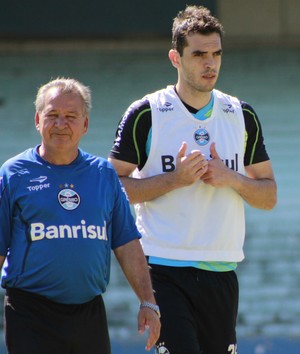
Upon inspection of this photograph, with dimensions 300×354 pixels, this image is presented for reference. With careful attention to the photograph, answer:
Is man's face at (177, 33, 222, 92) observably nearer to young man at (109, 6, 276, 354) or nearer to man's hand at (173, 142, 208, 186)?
young man at (109, 6, 276, 354)

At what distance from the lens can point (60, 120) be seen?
163 inches

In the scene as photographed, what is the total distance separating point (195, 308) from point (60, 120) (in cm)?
113

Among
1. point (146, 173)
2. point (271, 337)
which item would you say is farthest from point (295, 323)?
point (146, 173)

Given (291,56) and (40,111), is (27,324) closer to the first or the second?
(40,111)

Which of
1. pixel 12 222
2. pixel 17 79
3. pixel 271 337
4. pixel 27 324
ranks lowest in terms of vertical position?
pixel 271 337

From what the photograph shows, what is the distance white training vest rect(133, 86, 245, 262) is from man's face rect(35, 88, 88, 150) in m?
0.60

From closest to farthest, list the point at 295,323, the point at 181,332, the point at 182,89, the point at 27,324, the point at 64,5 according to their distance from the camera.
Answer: the point at 27,324 → the point at 181,332 → the point at 182,89 → the point at 295,323 → the point at 64,5

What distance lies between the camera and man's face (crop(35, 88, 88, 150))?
4121 mm

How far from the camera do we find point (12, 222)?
406 centimetres

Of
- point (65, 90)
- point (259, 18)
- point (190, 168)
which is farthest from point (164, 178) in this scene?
point (259, 18)

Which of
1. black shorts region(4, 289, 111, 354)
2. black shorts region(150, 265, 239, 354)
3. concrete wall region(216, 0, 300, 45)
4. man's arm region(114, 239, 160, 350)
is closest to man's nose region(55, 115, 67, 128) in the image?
man's arm region(114, 239, 160, 350)

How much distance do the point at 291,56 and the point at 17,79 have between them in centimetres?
338

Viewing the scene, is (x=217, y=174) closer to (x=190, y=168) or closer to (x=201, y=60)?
(x=190, y=168)

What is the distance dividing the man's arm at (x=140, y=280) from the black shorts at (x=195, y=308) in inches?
12.0
